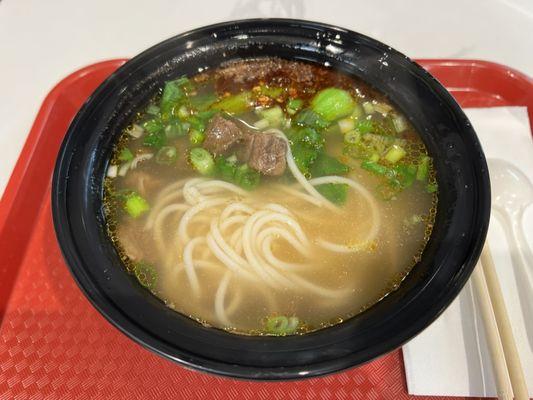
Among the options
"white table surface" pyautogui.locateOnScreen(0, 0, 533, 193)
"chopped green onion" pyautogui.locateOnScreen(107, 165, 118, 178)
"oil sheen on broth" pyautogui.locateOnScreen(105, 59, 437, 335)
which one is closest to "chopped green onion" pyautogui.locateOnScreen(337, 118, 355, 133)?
"oil sheen on broth" pyautogui.locateOnScreen(105, 59, 437, 335)

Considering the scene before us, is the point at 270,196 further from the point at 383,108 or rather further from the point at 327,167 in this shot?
the point at 383,108

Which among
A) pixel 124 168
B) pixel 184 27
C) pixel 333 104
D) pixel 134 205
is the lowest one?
pixel 134 205

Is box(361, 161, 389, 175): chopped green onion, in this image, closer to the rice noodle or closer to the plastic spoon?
the rice noodle

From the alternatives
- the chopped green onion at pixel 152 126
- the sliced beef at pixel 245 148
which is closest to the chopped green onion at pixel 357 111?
the sliced beef at pixel 245 148

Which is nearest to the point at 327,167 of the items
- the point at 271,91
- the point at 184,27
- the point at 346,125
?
the point at 346,125

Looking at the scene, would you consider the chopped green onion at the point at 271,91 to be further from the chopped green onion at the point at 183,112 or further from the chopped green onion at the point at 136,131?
the chopped green onion at the point at 136,131

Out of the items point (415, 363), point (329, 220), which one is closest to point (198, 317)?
point (329, 220)

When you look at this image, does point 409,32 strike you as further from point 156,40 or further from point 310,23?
point 156,40
